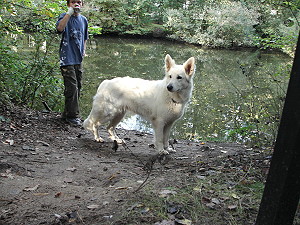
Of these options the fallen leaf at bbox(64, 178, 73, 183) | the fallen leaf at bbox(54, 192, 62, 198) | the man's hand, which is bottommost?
the fallen leaf at bbox(64, 178, 73, 183)

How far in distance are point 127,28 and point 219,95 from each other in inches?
822

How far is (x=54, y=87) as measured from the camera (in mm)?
7246

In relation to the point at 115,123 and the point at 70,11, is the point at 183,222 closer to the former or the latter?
the point at 115,123

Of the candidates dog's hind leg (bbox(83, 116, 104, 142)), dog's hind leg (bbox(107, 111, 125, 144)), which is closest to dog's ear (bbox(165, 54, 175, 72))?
dog's hind leg (bbox(107, 111, 125, 144))

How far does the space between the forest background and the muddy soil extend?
0.97 metres

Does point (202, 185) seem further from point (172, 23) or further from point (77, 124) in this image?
point (172, 23)

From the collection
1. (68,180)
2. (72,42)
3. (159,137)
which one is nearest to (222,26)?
(72,42)

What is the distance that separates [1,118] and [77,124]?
153 cm

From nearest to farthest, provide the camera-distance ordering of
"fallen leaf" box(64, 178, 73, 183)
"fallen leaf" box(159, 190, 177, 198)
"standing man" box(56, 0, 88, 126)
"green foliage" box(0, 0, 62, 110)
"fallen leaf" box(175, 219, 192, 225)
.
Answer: "fallen leaf" box(175, 219, 192, 225) < "fallen leaf" box(159, 190, 177, 198) < "fallen leaf" box(64, 178, 73, 183) < "standing man" box(56, 0, 88, 126) < "green foliage" box(0, 0, 62, 110)

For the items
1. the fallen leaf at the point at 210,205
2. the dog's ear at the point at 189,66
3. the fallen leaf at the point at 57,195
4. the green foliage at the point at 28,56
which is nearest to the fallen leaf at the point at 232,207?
the fallen leaf at the point at 210,205

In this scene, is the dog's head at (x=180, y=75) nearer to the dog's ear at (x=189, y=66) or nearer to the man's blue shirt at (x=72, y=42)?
the dog's ear at (x=189, y=66)

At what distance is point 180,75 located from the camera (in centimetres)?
460

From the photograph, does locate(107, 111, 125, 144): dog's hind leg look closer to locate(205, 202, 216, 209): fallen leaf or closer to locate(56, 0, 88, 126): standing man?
locate(56, 0, 88, 126): standing man

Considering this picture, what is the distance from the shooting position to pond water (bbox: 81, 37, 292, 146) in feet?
18.3
